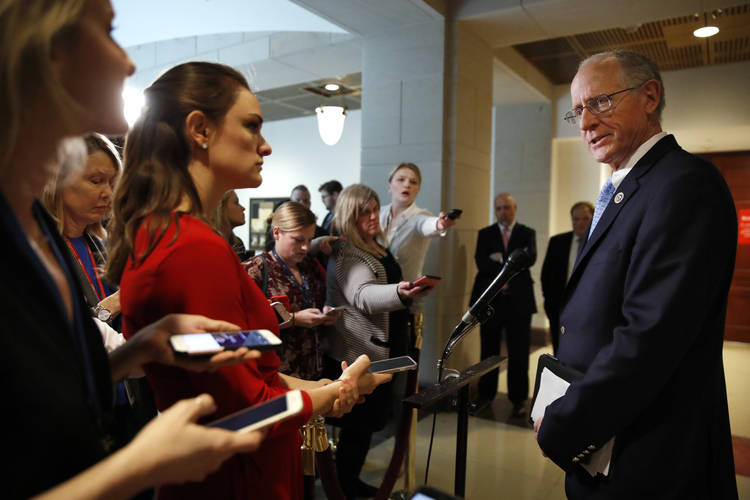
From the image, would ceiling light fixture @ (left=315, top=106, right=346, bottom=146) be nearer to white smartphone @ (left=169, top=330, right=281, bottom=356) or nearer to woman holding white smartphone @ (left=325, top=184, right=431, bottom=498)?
woman holding white smartphone @ (left=325, top=184, right=431, bottom=498)

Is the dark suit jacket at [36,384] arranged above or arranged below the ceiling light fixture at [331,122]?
below

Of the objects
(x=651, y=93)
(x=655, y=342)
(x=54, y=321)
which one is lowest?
(x=655, y=342)

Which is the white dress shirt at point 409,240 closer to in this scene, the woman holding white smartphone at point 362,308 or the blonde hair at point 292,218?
the woman holding white smartphone at point 362,308

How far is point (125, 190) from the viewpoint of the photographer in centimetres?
100

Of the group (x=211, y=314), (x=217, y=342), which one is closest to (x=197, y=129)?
(x=211, y=314)

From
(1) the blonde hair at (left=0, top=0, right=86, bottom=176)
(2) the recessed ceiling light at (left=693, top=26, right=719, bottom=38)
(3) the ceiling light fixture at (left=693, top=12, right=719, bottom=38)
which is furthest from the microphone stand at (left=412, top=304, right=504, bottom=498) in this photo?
(2) the recessed ceiling light at (left=693, top=26, right=719, bottom=38)

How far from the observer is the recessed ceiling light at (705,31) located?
15.3 ft

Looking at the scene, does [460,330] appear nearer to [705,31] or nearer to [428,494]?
[428,494]

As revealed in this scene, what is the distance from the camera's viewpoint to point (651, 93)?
146cm

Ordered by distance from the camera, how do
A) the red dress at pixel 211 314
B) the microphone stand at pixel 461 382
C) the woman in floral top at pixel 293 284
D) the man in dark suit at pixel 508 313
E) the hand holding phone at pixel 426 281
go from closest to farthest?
the red dress at pixel 211 314 → the microphone stand at pixel 461 382 → the hand holding phone at pixel 426 281 → the woman in floral top at pixel 293 284 → the man in dark suit at pixel 508 313

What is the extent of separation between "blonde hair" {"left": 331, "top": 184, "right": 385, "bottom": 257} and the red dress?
60.6 inches

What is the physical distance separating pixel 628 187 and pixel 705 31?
4682 mm

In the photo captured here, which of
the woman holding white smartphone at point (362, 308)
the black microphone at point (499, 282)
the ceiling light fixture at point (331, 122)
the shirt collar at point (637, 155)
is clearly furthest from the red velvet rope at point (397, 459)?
the ceiling light fixture at point (331, 122)

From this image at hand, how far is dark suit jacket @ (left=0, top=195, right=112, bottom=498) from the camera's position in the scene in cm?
51
